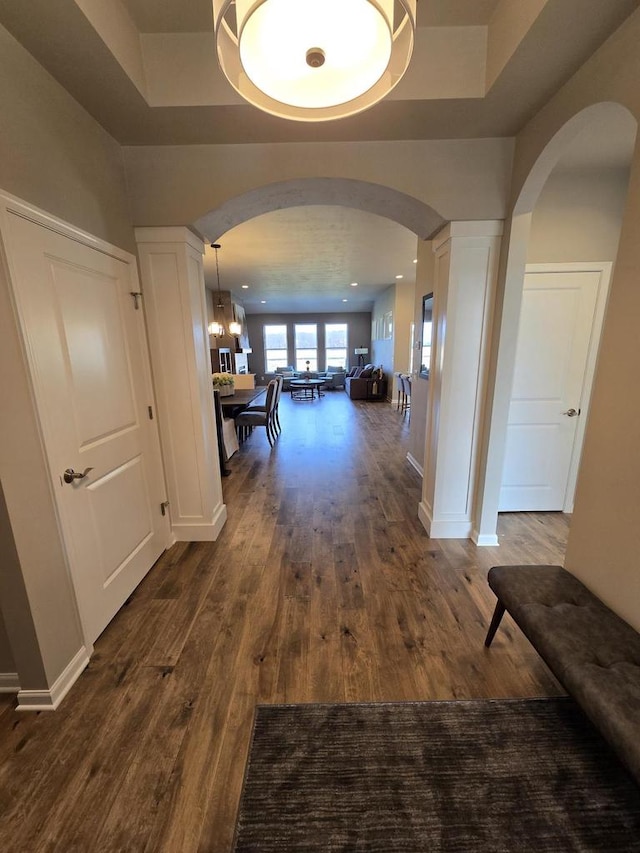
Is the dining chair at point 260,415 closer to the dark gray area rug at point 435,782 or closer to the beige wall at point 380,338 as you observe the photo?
the dark gray area rug at point 435,782

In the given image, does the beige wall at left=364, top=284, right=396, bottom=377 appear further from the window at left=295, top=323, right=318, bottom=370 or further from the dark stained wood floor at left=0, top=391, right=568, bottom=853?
the dark stained wood floor at left=0, top=391, right=568, bottom=853

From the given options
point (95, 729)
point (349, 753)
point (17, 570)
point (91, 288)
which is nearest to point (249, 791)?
point (349, 753)

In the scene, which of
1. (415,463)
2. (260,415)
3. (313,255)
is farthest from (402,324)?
(415,463)

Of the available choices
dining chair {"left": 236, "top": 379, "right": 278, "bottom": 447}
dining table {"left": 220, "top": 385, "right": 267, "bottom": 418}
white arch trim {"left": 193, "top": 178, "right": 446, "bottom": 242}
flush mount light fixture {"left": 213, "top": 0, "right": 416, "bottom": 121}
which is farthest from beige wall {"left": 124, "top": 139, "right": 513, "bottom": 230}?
dining chair {"left": 236, "top": 379, "right": 278, "bottom": 447}

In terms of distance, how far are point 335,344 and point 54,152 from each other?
11790mm

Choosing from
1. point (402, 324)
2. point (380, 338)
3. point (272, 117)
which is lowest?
point (380, 338)

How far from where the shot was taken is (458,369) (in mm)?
2457

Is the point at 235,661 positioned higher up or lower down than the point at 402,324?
lower down

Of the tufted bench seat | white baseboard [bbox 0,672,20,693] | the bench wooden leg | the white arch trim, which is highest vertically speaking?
the white arch trim

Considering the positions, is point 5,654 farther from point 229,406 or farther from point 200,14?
point 229,406

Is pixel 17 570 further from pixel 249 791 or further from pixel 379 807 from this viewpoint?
pixel 379 807

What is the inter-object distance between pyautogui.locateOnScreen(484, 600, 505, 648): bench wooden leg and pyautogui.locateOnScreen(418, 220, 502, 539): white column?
3.34 feet

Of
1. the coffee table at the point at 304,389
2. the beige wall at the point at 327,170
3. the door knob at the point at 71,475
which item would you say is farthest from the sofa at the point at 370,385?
the door knob at the point at 71,475

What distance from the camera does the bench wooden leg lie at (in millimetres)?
1622
